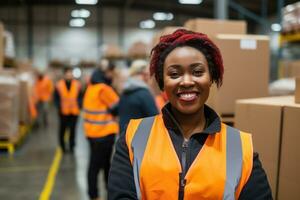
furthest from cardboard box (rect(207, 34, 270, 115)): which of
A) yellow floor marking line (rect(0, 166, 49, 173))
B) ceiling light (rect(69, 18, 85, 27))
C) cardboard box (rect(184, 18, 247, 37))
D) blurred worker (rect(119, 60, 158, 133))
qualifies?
ceiling light (rect(69, 18, 85, 27))

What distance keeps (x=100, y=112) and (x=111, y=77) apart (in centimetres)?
51

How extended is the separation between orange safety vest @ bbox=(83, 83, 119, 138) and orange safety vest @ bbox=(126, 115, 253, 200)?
3544 millimetres

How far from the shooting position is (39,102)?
14266 mm

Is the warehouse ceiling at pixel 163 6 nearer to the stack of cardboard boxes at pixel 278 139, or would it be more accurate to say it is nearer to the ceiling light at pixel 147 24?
the ceiling light at pixel 147 24

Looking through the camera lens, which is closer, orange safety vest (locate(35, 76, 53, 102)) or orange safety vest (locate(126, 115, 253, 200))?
orange safety vest (locate(126, 115, 253, 200))

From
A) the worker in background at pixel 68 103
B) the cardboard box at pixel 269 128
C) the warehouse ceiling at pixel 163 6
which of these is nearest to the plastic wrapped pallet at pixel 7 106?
the worker in background at pixel 68 103

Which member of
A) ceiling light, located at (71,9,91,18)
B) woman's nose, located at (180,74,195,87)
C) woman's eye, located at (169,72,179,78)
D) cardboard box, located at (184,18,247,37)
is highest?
ceiling light, located at (71,9,91,18)

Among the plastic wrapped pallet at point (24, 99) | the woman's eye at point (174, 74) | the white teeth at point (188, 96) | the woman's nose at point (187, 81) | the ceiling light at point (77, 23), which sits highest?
the ceiling light at point (77, 23)

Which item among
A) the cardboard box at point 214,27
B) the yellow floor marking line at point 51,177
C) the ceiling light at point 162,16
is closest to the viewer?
the cardboard box at point 214,27

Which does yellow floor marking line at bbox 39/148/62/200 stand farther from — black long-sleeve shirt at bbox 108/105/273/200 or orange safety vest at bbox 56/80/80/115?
black long-sleeve shirt at bbox 108/105/273/200

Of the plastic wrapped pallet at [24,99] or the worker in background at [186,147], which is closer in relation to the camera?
the worker in background at [186,147]

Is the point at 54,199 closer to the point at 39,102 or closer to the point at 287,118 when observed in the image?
the point at 287,118

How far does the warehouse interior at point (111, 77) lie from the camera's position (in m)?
2.28

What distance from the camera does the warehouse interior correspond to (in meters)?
2.28
